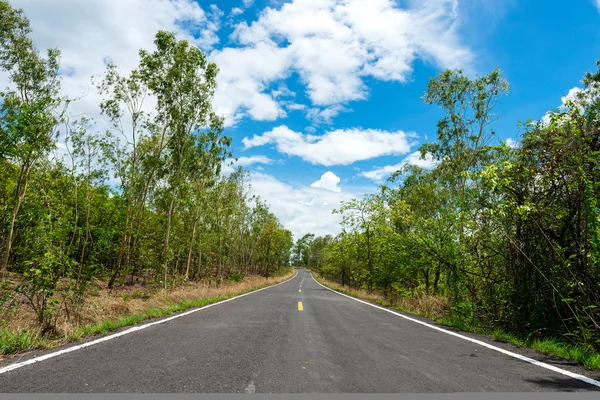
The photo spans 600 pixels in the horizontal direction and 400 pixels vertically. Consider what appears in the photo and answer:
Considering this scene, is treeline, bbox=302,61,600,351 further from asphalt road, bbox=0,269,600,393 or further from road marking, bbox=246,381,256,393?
road marking, bbox=246,381,256,393

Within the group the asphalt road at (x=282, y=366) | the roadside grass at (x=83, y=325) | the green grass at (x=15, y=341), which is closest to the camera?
the asphalt road at (x=282, y=366)

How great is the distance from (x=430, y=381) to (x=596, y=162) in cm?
507

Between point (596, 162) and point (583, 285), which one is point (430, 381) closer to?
point (583, 285)

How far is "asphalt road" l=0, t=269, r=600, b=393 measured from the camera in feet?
10.4

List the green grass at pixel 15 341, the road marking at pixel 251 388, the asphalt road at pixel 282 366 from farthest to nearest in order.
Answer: the green grass at pixel 15 341 → the asphalt road at pixel 282 366 → the road marking at pixel 251 388

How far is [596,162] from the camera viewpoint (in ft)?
17.8

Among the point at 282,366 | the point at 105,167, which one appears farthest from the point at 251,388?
the point at 105,167

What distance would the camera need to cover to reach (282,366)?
13.0 feet

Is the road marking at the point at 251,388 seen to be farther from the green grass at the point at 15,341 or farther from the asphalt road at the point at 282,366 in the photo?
the green grass at the point at 15,341

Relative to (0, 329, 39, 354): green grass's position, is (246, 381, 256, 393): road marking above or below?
above

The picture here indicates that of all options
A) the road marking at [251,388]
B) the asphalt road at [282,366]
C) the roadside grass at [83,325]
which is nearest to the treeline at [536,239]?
the asphalt road at [282,366]

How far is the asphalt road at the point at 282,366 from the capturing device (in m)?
3.17

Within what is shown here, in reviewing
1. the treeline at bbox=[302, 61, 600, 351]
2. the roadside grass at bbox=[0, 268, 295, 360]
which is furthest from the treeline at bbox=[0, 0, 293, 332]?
the treeline at bbox=[302, 61, 600, 351]

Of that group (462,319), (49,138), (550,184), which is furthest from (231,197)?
(550,184)
